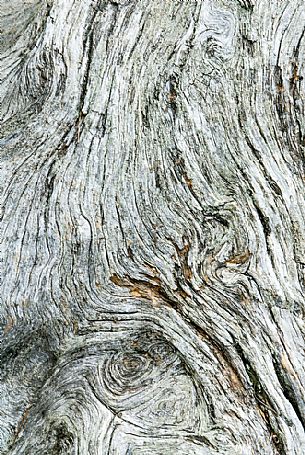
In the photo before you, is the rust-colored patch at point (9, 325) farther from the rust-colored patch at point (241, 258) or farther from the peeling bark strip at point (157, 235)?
the rust-colored patch at point (241, 258)

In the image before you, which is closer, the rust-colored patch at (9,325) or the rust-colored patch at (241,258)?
the rust-colored patch at (241,258)

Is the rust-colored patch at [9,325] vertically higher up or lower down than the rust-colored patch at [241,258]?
lower down

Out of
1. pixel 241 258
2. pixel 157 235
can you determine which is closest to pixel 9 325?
pixel 157 235

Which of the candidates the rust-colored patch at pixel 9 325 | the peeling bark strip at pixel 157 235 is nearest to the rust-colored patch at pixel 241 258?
the peeling bark strip at pixel 157 235

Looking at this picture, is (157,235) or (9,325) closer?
(157,235)

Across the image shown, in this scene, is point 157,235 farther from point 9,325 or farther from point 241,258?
point 9,325

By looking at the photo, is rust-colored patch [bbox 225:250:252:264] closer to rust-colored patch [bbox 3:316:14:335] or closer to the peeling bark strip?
the peeling bark strip

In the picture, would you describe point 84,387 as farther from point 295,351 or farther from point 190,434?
point 295,351

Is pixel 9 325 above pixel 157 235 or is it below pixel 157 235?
below

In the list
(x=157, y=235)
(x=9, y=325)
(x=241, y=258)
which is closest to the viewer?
(x=241, y=258)
